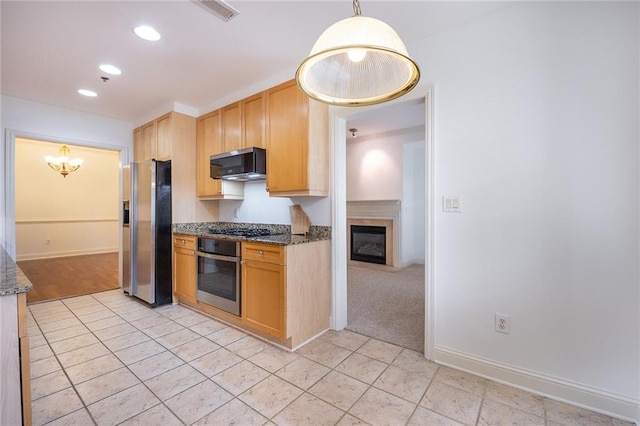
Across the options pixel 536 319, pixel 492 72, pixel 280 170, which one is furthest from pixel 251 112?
pixel 536 319

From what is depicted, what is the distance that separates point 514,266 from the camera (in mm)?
1876

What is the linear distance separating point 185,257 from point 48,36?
2228 millimetres

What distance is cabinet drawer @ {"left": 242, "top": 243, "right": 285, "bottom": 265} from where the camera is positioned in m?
2.32

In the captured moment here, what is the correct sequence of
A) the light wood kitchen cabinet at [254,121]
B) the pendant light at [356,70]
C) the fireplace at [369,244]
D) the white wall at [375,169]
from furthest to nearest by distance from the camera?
the fireplace at [369,244]
the white wall at [375,169]
the light wood kitchen cabinet at [254,121]
the pendant light at [356,70]

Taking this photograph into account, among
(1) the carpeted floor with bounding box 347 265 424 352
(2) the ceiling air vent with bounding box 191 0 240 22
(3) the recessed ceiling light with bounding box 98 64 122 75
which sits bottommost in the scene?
(1) the carpeted floor with bounding box 347 265 424 352

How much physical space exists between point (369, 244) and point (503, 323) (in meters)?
3.88

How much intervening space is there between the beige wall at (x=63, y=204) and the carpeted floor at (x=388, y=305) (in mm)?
5211

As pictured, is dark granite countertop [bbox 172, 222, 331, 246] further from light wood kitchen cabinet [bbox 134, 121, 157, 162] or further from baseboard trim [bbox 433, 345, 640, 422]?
baseboard trim [bbox 433, 345, 640, 422]

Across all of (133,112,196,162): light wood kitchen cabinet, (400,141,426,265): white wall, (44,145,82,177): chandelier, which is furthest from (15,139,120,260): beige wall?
(400,141,426,265): white wall

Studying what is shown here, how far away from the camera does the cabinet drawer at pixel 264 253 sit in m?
2.32

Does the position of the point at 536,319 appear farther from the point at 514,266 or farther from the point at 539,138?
the point at 539,138

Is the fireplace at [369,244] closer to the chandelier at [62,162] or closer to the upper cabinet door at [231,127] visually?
the upper cabinet door at [231,127]

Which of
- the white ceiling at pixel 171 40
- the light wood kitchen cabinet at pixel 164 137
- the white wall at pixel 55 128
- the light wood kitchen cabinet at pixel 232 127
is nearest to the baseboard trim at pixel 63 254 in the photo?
the white wall at pixel 55 128

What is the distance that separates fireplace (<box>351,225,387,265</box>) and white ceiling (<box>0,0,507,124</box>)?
3.55m
